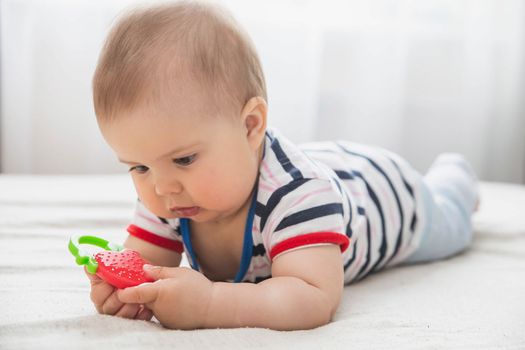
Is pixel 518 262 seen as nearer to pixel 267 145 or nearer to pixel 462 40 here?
pixel 267 145

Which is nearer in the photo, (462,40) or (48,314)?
(48,314)

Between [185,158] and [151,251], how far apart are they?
241 mm

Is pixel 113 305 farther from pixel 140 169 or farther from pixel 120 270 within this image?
pixel 140 169

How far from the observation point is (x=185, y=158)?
776 mm

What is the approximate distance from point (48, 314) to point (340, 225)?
0.34 meters

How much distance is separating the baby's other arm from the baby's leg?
422mm

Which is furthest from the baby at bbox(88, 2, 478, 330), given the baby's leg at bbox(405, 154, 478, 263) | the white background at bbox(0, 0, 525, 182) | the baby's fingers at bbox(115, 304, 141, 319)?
the white background at bbox(0, 0, 525, 182)

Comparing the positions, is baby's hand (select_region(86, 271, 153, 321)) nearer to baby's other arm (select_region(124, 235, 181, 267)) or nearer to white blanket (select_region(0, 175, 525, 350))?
white blanket (select_region(0, 175, 525, 350))

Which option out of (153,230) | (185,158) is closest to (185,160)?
(185,158)

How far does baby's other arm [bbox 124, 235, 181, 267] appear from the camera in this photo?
967 millimetres

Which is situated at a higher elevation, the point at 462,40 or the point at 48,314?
the point at 462,40

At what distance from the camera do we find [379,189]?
109 cm

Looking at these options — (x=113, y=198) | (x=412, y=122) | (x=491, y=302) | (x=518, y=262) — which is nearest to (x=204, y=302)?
(x=491, y=302)

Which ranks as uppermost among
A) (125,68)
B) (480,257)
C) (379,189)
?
(125,68)
